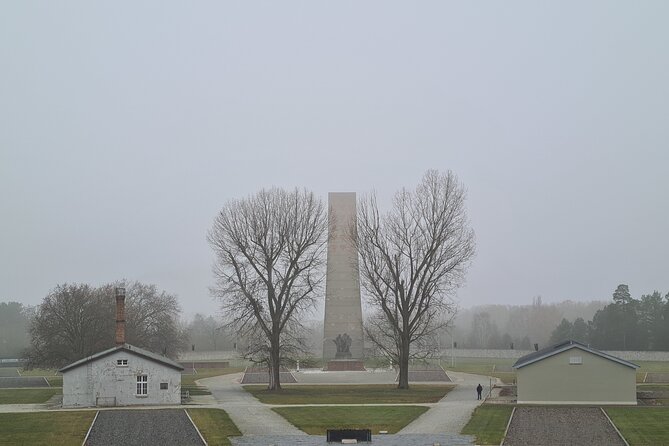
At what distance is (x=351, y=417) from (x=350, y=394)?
13657mm

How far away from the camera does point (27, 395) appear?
5491 cm

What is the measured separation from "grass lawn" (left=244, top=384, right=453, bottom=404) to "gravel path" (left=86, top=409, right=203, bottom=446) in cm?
854

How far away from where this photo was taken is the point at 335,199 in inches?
3103

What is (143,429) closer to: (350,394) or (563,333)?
(350,394)

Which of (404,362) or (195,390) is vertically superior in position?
(404,362)

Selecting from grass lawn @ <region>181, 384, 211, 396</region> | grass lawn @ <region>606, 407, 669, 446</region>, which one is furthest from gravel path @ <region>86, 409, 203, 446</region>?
grass lawn @ <region>606, 407, 669, 446</region>

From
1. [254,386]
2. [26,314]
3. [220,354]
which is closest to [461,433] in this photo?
[254,386]

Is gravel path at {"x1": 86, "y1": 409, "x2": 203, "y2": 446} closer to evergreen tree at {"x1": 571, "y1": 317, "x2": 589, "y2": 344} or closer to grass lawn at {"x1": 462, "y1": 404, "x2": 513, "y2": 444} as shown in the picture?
grass lawn at {"x1": 462, "y1": 404, "x2": 513, "y2": 444}

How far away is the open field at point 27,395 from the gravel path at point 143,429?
986 centimetres

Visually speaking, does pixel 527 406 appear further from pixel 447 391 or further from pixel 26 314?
pixel 26 314

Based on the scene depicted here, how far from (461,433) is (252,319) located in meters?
25.8

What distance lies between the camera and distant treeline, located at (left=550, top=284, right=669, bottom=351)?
96.4 meters

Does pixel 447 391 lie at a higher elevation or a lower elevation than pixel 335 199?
lower

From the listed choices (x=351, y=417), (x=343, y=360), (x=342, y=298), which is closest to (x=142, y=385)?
(x=351, y=417)
